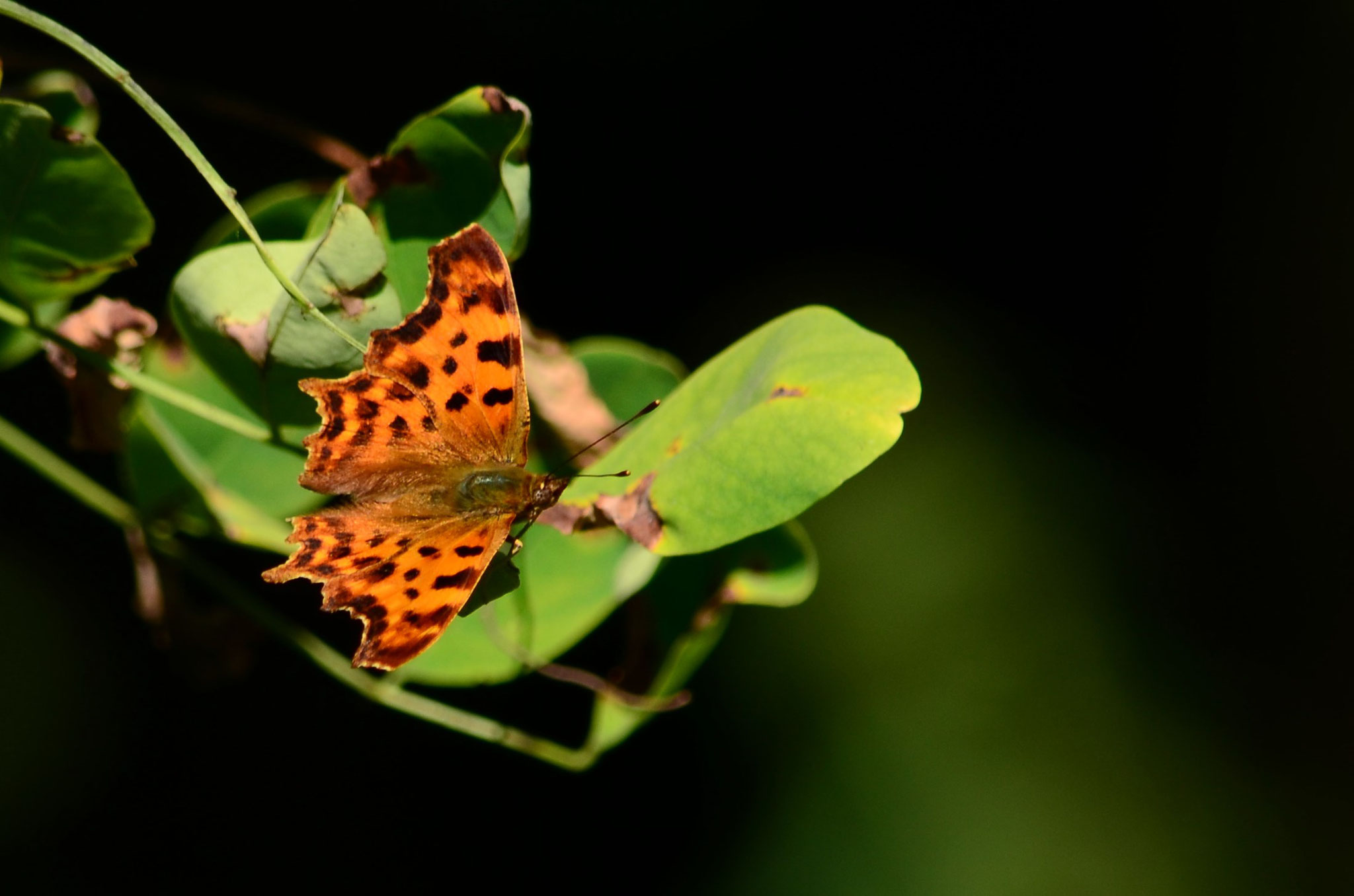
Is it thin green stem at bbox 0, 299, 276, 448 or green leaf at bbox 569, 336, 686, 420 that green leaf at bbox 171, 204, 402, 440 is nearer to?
thin green stem at bbox 0, 299, 276, 448

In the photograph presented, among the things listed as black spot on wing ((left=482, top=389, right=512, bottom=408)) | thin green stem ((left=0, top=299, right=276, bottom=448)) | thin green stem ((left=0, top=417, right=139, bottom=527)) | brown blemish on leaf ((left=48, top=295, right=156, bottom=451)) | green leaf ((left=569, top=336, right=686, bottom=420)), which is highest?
green leaf ((left=569, top=336, right=686, bottom=420))

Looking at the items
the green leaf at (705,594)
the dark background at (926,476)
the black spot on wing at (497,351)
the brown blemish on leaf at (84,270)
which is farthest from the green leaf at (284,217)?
the dark background at (926,476)

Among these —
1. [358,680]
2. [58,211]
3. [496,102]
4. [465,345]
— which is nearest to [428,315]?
[465,345]

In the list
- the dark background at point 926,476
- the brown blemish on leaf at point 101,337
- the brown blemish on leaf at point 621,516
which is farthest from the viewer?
the dark background at point 926,476

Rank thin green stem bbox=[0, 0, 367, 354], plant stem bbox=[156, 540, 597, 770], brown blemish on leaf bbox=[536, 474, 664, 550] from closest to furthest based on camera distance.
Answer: thin green stem bbox=[0, 0, 367, 354] < brown blemish on leaf bbox=[536, 474, 664, 550] < plant stem bbox=[156, 540, 597, 770]

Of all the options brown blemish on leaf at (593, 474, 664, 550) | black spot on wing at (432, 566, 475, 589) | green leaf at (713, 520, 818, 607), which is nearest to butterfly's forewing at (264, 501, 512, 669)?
black spot on wing at (432, 566, 475, 589)

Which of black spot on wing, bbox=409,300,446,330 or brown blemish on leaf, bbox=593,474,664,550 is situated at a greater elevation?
black spot on wing, bbox=409,300,446,330

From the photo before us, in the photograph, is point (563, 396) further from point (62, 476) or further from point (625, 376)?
point (62, 476)

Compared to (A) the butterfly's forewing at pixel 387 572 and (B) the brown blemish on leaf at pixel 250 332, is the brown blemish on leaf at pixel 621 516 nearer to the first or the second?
(A) the butterfly's forewing at pixel 387 572
